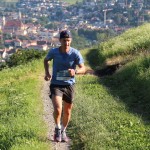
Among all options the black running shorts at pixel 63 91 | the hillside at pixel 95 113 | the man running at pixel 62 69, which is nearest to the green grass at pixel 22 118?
Result: the hillside at pixel 95 113

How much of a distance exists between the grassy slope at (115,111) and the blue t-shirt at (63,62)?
1144 millimetres

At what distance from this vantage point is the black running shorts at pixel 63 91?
752 centimetres

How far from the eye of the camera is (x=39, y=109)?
35.7ft

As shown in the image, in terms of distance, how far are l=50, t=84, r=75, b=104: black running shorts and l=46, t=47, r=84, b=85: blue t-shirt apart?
0.09 meters

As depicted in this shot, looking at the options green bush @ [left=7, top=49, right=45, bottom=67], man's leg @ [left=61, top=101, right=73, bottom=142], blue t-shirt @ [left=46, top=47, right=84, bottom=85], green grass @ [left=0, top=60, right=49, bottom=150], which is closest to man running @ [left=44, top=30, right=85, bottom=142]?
blue t-shirt @ [left=46, top=47, right=84, bottom=85]

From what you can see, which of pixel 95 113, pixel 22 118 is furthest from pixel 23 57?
pixel 95 113

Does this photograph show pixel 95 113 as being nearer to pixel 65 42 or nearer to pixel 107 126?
pixel 107 126

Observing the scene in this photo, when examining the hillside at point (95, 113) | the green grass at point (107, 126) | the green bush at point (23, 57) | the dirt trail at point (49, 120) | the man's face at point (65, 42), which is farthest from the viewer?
the green bush at point (23, 57)

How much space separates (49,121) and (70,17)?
353 ft

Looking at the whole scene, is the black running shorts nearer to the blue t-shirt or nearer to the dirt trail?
the blue t-shirt

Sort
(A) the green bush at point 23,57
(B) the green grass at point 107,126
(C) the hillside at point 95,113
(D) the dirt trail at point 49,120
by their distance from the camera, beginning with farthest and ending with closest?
(A) the green bush at point 23,57 < (D) the dirt trail at point 49,120 < (C) the hillside at point 95,113 < (B) the green grass at point 107,126

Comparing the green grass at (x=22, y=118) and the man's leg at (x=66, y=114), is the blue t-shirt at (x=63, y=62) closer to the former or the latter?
the man's leg at (x=66, y=114)

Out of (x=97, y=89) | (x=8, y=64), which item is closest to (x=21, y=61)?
(x=8, y=64)

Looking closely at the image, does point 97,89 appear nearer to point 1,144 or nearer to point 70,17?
point 1,144
